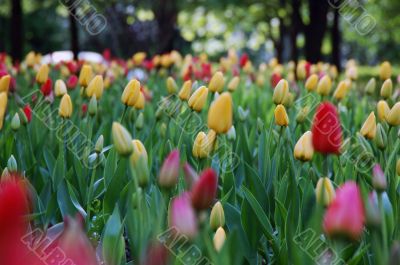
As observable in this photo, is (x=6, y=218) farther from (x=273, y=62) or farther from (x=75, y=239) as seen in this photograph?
(x=273, y=62)

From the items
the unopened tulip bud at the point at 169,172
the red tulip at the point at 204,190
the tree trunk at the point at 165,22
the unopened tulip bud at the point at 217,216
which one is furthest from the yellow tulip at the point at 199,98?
the tree trunk at the point at 165,22

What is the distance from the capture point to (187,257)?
1225mm

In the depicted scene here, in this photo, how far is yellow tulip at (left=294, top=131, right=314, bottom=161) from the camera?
1626 millimetres

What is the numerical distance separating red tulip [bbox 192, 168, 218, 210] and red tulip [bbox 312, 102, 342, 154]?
1.09 ft

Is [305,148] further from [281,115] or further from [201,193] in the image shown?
[201,193]

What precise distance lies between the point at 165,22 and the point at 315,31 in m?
3.30

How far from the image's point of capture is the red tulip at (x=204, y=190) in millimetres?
983

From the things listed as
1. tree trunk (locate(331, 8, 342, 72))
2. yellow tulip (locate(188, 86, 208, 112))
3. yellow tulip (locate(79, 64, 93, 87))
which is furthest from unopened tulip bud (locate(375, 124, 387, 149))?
tree trunk (locate(331, 8, 342, 72))

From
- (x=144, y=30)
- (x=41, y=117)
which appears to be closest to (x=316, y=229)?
(x=41, y=117)

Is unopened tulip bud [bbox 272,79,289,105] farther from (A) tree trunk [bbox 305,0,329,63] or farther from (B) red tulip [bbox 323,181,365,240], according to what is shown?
(A) tree trunk [bbox 305,0,329,63]

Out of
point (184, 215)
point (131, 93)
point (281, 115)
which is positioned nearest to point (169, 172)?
point (184, 215)

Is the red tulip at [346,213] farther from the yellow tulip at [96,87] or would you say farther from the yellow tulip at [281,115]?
the yellow tulip at [96,87]

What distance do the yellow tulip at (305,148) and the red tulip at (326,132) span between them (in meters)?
0.29

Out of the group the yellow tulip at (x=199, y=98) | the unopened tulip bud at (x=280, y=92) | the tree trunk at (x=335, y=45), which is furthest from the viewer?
the tree trunk at (x=335, y=45)
